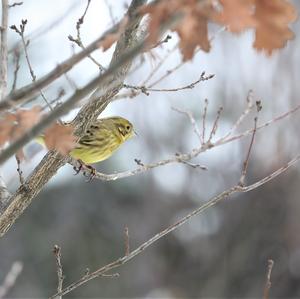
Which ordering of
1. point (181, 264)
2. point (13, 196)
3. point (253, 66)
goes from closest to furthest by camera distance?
point (13, 196), point (181, 264), point (253, 66)

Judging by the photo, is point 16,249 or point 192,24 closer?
point 192,24

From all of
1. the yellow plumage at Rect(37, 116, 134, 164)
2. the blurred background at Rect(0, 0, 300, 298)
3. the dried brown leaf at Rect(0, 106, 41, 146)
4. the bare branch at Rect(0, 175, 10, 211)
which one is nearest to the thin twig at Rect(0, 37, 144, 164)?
the dried brown leaf at Rect(0, 106, 41, 146)

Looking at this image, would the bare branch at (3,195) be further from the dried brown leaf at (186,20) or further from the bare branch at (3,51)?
the dried brown leaf at (186,20)

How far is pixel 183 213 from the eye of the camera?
42.3 ft

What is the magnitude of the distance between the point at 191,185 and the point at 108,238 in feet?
6.66

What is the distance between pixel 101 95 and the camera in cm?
294

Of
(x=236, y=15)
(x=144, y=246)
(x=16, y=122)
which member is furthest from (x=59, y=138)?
(x=144, y=246)

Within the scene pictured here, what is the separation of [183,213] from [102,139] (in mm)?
7694

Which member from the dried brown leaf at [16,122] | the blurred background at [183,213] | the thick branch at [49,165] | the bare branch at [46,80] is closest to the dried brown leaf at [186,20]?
the bare branch at [46,80]

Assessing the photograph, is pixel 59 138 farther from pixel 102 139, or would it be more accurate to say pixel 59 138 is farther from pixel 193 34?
pixel 102 139

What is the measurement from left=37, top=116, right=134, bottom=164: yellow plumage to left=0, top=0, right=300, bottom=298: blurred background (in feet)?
18.2

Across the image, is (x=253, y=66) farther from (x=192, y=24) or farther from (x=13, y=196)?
(x=192, y=24)

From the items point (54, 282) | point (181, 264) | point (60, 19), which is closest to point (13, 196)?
point (60, 19)

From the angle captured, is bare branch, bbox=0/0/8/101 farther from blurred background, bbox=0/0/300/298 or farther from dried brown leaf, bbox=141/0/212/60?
blurred background, bbox=0/0/300/298
